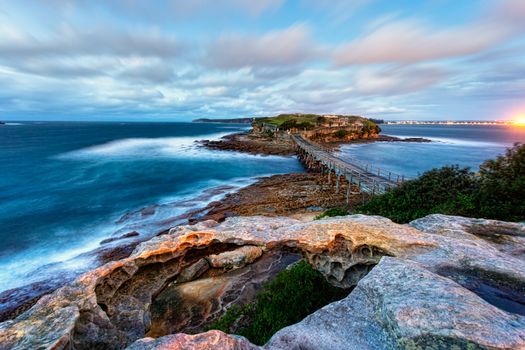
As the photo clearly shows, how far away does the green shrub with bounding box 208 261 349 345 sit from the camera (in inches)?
300

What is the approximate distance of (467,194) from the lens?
12.9 meters

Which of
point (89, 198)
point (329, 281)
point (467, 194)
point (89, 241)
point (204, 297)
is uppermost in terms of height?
point (467, 194)

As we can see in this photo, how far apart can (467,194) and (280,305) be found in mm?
10958

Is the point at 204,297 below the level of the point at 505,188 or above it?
below

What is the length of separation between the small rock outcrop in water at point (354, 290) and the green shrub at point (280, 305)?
63cm

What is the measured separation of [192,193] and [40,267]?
1616 cm

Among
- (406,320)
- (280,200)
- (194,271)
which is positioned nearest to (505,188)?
(406,320)

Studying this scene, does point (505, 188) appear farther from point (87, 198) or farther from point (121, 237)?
point (87, 198)

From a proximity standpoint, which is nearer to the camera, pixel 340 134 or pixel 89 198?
pixel 89 198

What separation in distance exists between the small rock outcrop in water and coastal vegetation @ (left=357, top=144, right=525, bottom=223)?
377cm

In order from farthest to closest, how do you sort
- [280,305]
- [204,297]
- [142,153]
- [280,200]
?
[142,153]
[280,200]
[204,297]
[280,305]

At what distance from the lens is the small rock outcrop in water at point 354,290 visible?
374 centimetres

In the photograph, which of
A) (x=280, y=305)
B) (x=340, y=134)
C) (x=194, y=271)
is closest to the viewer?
(x=280, y=305)

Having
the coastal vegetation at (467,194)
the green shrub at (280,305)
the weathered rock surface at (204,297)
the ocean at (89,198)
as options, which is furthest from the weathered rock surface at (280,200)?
the green shrub at (280,305)
